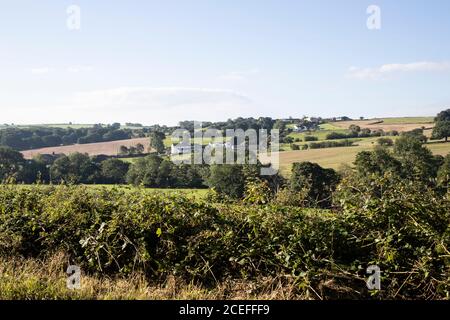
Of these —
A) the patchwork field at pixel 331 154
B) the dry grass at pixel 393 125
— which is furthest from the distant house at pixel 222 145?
the dry grass at pixel 393 125

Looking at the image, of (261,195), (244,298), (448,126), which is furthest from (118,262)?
(448,126)

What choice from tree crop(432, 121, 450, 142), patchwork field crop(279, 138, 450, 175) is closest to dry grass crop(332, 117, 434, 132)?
tree crop(432, 121, 450, 142)

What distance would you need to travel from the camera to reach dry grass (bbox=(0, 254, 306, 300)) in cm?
439

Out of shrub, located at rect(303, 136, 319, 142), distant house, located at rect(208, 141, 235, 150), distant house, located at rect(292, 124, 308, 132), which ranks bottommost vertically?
distant house, located at rect(208, 141, 235, 150)

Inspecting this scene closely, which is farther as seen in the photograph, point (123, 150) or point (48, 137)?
point (48, 137)

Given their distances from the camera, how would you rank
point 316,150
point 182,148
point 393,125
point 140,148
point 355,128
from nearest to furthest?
point 182,148, point 140,148, point 316,150, point 355,128, point 393,125

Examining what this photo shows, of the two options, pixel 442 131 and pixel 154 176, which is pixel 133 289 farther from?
pixel 442 131

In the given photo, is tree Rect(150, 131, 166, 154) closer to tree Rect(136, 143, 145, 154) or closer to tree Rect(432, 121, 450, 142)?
tree Rect(136, 143, 145, 154)

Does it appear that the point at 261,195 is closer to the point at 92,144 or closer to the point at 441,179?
the point at 441,179

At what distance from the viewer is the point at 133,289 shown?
4.56 meters

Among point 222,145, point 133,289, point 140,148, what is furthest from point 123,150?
point 133,289

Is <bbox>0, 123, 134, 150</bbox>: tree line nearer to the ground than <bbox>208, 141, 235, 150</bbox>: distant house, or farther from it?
farther from it

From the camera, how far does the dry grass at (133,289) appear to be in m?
4.39
